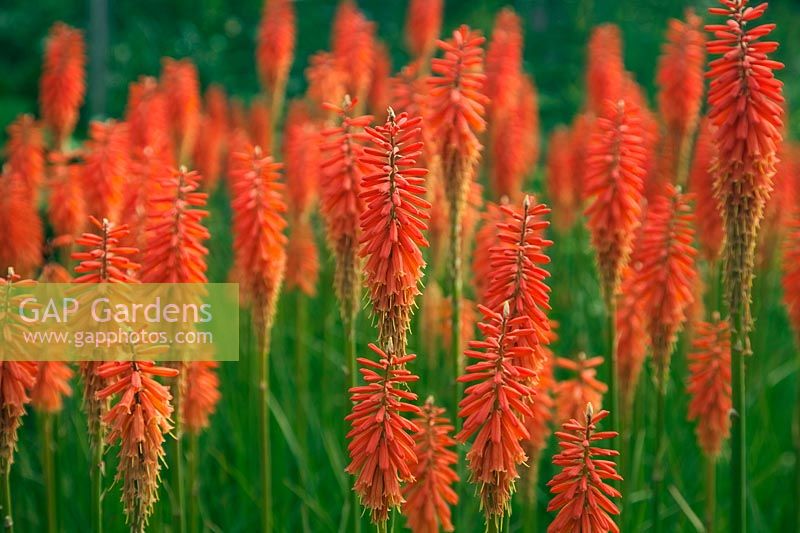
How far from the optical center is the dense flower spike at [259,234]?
5031 mm

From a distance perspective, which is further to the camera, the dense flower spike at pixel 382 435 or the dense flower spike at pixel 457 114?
the dense flower spike at pixel 457 114

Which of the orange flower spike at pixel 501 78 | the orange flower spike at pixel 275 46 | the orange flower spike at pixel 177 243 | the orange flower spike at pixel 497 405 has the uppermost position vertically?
the orange flower spike at pixel 275 46

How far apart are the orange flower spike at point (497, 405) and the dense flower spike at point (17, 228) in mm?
4096

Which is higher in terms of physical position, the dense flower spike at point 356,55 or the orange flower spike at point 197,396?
the dense flower spike at point 356,55

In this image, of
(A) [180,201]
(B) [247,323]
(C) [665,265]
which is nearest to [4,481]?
(A) [180,201]

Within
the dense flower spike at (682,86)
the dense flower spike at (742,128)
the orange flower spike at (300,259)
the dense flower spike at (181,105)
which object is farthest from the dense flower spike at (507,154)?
the dense flower spike at (742,128)

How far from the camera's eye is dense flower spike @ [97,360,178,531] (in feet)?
12.5

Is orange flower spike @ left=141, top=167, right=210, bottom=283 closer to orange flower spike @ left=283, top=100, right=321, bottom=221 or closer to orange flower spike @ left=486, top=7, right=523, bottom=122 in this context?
orange flower spike @ left=283, top=100, right=321, bottom=221

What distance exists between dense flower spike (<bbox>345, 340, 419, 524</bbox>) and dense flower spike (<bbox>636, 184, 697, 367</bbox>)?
1885 mm

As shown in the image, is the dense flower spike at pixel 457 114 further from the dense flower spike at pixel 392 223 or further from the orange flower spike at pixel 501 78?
the orange flower spike at pixel 501 78

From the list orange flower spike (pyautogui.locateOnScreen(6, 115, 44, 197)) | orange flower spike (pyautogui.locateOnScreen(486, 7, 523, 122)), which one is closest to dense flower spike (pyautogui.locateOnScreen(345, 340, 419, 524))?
orange flower spike (pyautogui.locateOnScreen(6, 115, 44, 197))

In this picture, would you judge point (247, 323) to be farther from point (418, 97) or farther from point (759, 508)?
point (759, 508)

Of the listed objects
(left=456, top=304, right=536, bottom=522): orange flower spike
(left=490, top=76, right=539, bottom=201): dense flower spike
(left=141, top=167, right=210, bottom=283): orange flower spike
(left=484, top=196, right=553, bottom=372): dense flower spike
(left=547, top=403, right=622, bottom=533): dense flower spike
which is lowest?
(left=547, top=403, right=622, bottom=533): dense flower spike

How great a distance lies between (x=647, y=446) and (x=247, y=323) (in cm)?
364
